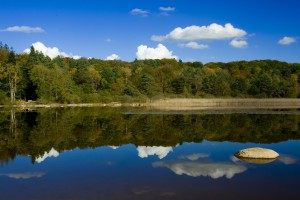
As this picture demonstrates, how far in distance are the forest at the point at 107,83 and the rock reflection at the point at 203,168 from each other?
2329 inches

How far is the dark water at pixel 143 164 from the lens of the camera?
1365 centimetres

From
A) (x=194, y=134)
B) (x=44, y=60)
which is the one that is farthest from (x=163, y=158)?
(x=44, y=60)

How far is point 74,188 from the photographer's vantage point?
46.0 ft

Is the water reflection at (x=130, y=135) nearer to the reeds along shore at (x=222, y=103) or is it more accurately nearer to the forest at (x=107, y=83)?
the reeds along shore at (x=222, y=103)

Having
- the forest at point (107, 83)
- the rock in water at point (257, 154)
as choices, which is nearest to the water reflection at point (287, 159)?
the rock in water at point (257, 154)

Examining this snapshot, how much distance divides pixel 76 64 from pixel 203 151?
8521 cm

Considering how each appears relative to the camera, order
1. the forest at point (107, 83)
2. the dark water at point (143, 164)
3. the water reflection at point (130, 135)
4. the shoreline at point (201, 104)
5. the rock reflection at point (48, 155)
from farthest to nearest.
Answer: the forest at point (107, 83) → the shoreline at point (201, 104) → the water reflection at point (130, 135) → the rock reflection at point (48, 155) → the dark water at point (143, 164)

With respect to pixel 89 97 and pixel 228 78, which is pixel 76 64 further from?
pixel 228 78

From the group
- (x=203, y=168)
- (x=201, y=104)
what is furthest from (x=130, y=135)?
(x=201, y=104)

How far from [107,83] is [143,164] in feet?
259

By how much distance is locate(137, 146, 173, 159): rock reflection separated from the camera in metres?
21.3

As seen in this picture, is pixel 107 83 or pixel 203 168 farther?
pixel 107 83

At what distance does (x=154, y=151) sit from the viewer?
2259cm

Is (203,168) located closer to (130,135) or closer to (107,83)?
(130,135)
